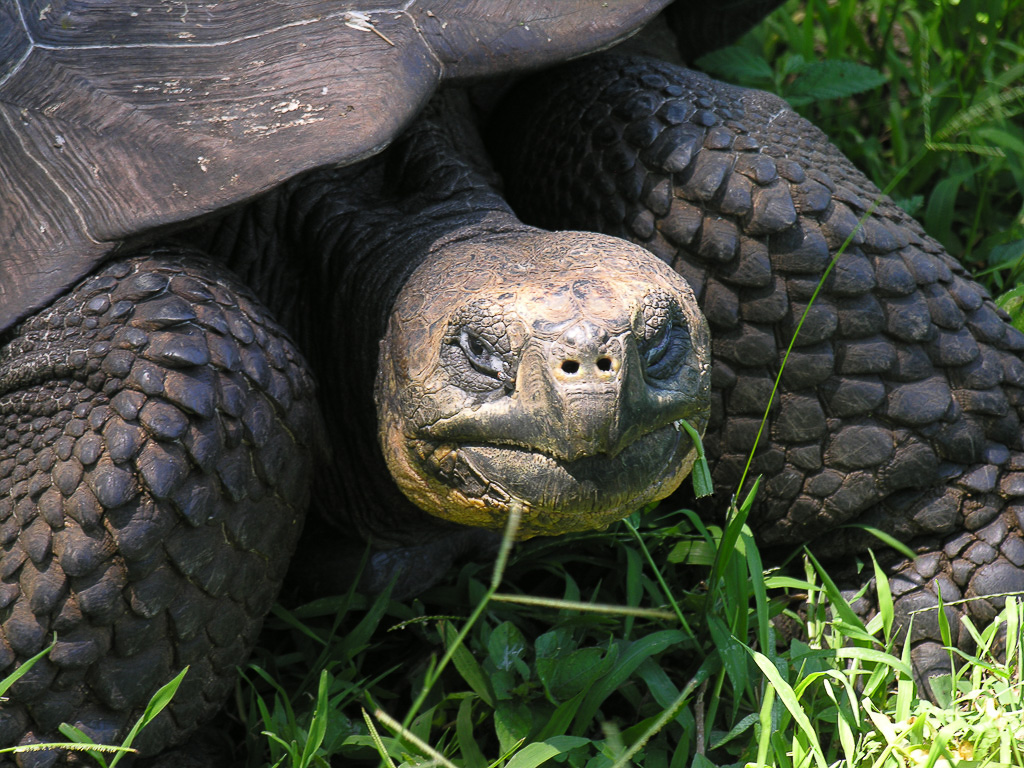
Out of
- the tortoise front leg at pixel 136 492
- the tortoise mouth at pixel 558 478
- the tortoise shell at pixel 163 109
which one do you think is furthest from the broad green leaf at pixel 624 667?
the tortoise shell at pixel 163 109

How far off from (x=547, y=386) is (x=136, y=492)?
73 cm

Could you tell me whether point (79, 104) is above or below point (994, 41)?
above

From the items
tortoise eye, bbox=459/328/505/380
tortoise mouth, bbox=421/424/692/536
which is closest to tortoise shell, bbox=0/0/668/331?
tortoise eye, bbox=459/328/505/380

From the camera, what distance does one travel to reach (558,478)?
172cm

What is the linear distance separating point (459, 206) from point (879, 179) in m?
1.83

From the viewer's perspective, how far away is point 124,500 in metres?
1.81

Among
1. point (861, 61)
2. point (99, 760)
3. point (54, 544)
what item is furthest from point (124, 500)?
point (861, 61)

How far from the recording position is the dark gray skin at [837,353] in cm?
234

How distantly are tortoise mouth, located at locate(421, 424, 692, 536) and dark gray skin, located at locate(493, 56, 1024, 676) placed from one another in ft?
2.02

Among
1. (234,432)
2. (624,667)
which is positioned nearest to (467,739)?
(624,667)

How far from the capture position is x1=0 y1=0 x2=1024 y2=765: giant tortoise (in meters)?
1.81

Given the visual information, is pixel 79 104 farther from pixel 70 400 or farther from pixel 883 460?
pixel 883 460

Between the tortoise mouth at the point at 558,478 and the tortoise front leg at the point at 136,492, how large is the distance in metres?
0.37

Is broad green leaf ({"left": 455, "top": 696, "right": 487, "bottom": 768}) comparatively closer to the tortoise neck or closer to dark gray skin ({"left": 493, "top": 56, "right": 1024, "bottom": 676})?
the tortoise neck
